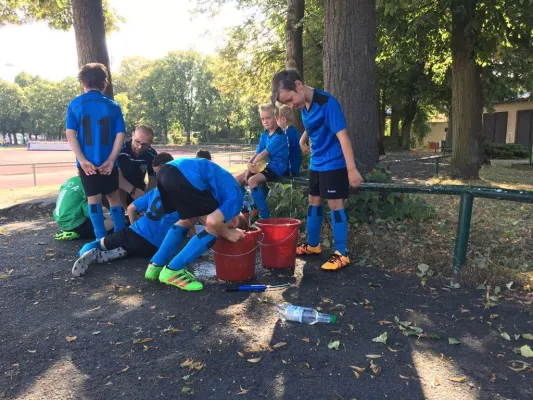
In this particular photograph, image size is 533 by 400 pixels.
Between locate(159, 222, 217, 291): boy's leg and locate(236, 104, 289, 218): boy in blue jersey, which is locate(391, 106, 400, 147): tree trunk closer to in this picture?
locate(236, 104, 289, 218): boy in blue jersey

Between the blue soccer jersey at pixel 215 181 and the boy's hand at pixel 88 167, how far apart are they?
1343 millimetres

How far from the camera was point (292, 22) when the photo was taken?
39.8 ft

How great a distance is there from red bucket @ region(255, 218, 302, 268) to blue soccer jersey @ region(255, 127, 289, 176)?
140 cm

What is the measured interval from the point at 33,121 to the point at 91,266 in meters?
85.4

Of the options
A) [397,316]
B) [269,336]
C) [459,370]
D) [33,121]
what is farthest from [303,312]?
[33,121]

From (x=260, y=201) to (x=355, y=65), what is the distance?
6.80 feet

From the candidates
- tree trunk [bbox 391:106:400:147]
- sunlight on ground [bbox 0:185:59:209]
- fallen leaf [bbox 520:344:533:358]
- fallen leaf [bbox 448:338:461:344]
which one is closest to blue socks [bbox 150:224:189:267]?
fallen leaf [bbox 448:338:461:344]

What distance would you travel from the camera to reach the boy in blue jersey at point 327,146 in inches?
153

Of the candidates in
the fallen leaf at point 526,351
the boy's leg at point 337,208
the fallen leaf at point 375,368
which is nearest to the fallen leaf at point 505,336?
the fallen leaf at point 526,351

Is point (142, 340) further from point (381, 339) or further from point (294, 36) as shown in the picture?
point (294, 36)

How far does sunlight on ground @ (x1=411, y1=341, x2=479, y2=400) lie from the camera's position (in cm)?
225

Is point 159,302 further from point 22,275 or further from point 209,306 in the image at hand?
point 22,275

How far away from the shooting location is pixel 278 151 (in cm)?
548

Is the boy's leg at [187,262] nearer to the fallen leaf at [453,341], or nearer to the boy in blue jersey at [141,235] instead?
the boy in blue jersey at [141,235]
